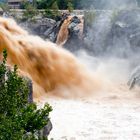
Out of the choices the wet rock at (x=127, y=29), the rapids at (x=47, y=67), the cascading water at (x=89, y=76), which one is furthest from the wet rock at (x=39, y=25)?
the rapids at (x=47, y=67)

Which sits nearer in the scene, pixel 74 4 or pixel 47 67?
pixel 47 67

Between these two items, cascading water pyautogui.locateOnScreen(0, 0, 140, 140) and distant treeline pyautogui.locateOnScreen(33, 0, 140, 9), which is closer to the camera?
cascading water pyautogui.locateOnScreen(0, 0, 140, 140)

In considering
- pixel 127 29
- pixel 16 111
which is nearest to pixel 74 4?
pixel 127 29

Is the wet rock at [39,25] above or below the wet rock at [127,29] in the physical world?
below

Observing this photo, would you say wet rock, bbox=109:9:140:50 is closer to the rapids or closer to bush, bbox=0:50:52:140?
the rapids

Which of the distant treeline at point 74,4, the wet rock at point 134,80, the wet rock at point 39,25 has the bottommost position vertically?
the wet rock at point 134,80

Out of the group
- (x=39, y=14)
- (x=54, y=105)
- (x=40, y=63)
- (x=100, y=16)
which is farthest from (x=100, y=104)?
(x=39, y=14)

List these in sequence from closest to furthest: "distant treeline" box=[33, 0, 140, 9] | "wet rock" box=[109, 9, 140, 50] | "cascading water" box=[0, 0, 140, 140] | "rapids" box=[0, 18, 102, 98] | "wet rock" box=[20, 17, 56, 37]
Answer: "cascading water" box=[0, 0, 140, 140] → "rapids" box=[0, 18, 102, 98] → "wet rock" box=[109, 9, 140, 50] → "wet rock" box=[20, 17, 56, 37] → "distant treeline" box=[33, 0, 140, 9]

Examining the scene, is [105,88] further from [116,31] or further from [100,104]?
[116,31]

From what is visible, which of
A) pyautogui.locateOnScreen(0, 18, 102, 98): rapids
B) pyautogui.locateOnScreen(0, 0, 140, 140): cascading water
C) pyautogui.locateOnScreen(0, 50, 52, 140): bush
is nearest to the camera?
pyautogui.locateOnScreen(0, 50, 52, 140): bush

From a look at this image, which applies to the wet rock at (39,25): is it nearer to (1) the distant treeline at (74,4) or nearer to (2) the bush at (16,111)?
(1) the distant treeline at (74,4)

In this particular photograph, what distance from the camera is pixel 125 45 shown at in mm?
31859

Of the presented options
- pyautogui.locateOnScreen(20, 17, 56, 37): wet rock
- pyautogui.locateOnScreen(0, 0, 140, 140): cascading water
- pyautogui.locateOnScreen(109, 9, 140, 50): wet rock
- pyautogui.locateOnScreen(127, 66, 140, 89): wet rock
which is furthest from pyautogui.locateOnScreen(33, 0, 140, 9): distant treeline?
pyautogui.locateOnScreen(127, 66, 140, 89): wet rock

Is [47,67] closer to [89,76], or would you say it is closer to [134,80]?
[89,76]
